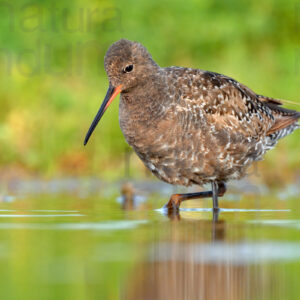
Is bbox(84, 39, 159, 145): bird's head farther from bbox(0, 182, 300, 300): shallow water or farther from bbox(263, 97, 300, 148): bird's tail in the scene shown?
bbox(263, 97, 300, 148): bird's tail

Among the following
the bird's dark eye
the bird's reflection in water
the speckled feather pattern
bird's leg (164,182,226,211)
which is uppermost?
the bird's dark eye

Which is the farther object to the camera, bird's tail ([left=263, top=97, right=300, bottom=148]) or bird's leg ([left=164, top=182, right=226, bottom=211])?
bird's tail ([left=263, top=97, right=300, bottom=148])

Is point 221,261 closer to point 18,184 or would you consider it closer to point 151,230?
point 151,230

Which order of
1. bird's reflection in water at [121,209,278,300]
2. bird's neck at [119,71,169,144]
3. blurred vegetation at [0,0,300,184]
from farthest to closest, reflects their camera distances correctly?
1. blurred vegetation at [0,0,300,184]
2. bird's neck at [119,71,169,144]
3. bird's reflection in water at [121,209,278,300]

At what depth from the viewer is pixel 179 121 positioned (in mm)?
8617

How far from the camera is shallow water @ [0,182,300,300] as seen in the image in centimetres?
494

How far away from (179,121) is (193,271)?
3306mm

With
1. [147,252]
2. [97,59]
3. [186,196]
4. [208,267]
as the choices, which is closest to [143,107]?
[186,196]

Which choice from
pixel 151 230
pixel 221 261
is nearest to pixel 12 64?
pixel 151 230

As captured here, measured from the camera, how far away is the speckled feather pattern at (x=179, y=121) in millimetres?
8609

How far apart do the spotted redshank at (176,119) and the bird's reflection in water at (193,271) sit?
169 centimetres

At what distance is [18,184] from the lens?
1178 centimetres

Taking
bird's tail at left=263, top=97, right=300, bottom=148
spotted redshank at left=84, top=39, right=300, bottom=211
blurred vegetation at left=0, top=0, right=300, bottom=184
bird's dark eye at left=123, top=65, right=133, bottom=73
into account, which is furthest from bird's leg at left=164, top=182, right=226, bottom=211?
blurred vegetation at left=0, top=0, right=300, bottom=184

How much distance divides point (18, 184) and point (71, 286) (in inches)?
273
